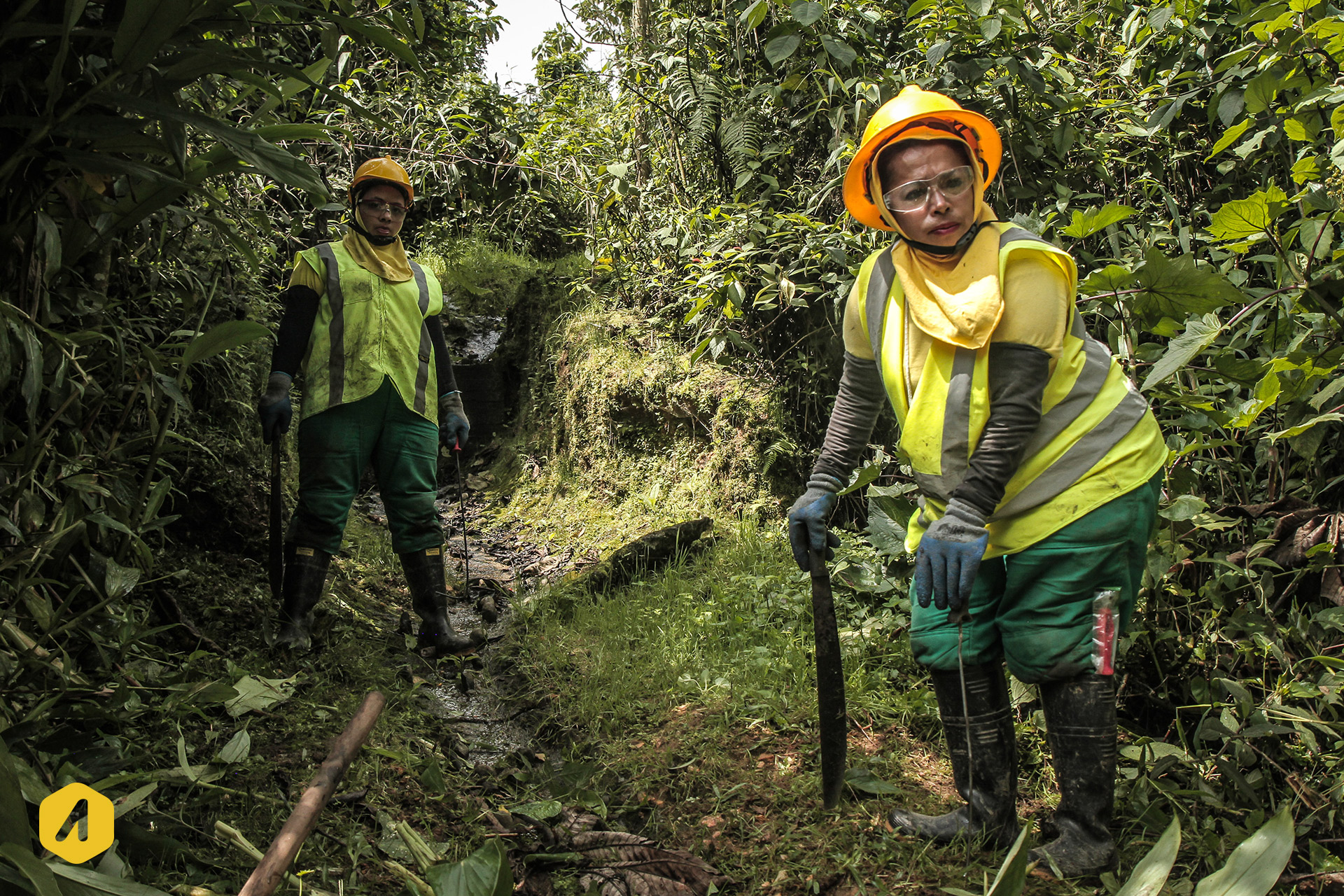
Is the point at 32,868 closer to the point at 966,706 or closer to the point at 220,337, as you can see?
the point at 220,337

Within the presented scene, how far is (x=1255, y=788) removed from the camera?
7.19ft

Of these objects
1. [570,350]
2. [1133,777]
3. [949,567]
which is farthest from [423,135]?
[1133,777]

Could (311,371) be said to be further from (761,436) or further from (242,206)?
(761,436)

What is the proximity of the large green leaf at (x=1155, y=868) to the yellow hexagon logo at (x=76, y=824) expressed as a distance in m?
1.71

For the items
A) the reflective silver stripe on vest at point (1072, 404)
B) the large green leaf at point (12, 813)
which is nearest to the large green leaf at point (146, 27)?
the large green leaf at point (12, 813)

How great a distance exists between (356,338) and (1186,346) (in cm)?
297

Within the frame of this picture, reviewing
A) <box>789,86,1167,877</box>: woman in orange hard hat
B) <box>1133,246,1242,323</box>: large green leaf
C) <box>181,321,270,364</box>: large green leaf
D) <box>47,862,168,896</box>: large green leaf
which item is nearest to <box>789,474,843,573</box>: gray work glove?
<box>789,86,1167,877</box>: woman in orange hard hat

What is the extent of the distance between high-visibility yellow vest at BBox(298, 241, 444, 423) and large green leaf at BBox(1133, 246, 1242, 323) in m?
2.76

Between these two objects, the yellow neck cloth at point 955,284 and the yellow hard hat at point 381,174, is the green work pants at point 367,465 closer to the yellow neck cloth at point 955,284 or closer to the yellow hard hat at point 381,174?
the yellow hard hat at point 381,174

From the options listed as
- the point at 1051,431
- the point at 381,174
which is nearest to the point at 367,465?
the point at 381,174

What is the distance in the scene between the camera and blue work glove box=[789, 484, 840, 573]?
93.7 inches

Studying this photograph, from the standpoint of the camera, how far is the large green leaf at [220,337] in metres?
2.00

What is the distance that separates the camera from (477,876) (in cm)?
155

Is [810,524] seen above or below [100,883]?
above
